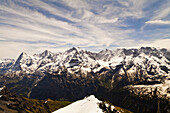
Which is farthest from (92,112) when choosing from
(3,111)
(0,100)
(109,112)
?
(0,100)

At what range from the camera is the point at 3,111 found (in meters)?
172

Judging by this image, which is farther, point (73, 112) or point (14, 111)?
point (14, 111)

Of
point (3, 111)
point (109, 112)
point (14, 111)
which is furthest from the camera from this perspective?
point (14, 111)

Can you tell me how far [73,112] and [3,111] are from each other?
457 feet

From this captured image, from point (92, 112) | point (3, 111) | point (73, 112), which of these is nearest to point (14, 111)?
point (3, 111)

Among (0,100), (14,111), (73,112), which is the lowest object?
(14,111)

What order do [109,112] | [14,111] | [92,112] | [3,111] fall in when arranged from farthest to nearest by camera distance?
[14,111] → [3,111] → [109,112] → [92,112]

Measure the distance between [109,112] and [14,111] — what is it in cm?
17617

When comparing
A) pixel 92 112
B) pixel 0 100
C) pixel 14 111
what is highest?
pixel 92 112

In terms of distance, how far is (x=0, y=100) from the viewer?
198125mm

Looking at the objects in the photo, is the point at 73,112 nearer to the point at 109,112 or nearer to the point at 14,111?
the point at 109,112

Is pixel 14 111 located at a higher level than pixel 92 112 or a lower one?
lower

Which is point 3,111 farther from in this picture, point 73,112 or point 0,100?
point 73,112

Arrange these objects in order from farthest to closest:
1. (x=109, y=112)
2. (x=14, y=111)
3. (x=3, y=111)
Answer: (x=14, y=111)
(x=3, y=111)
(x=109, y=112)
